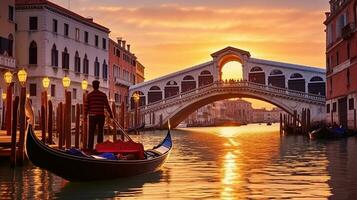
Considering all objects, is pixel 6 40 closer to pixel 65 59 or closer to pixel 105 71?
pixel 65 59

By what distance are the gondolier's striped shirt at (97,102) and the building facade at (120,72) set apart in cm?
2645

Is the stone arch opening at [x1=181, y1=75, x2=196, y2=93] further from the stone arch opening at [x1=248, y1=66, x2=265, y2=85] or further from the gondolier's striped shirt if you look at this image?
the gondolier's striped shirt

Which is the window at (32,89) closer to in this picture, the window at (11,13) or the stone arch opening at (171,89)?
the window at (11,13)

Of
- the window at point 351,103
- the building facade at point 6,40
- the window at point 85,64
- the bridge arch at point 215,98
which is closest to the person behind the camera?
the building facade at point 6,40

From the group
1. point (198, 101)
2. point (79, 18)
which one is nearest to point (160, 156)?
point (79, 18)

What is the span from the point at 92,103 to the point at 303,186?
11.0 feet

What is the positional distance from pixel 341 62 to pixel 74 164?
19229 millimetres

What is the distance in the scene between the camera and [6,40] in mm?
22141

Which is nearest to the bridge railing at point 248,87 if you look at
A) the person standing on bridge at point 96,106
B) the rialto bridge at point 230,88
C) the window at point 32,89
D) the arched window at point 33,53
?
the rialto bridge at point 230,88

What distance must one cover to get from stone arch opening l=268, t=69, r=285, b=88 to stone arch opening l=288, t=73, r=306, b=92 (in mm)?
556

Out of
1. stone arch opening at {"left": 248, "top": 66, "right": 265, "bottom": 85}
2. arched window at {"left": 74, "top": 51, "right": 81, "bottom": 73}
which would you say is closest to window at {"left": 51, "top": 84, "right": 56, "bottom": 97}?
arched window at {"left": 74, "top": 51, "right": 81, "bottom": 73}

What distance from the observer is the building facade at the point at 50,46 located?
2556cm

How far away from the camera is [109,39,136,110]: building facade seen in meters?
36.1

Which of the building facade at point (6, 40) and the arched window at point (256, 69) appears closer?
the building facade at point (6, 40)
